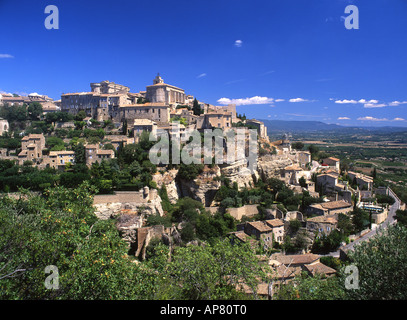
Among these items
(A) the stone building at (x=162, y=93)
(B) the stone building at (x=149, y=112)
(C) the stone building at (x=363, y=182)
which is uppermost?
(A) the stone building at (x=162, y=93)

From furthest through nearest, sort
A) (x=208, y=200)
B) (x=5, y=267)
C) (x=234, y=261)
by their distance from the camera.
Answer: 1. (x=208, y=200)
2. (x=234, y=261)
3. (x=5, y=267)

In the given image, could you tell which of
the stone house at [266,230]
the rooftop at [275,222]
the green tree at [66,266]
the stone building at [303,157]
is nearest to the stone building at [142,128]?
the stone house at [266,230]

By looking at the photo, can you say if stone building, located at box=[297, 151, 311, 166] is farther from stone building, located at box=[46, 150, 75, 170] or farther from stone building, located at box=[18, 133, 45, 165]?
stone building, located at box=[18, 133, 45, 165]

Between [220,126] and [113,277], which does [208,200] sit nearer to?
[220,126]

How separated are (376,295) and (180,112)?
1527 inches

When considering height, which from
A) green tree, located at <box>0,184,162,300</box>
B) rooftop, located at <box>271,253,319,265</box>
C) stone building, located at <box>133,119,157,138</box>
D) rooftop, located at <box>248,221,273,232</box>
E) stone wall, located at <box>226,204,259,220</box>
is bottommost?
rooftop, located at <box>271,253,319,265</box>

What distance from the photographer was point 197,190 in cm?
2741

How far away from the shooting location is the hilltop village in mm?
21828

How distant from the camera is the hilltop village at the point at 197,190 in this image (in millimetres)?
21828

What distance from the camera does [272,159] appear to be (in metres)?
33.0

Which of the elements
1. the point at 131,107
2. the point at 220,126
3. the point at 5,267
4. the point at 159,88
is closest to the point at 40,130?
the point at 131,107

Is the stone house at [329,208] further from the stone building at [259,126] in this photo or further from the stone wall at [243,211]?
the stone building at [259,126]

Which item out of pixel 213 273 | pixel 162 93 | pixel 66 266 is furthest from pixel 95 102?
pixel 213 273

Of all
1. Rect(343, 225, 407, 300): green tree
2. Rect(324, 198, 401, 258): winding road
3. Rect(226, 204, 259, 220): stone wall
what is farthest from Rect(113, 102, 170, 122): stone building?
Rect(343, 225, 407, 300): green tree
